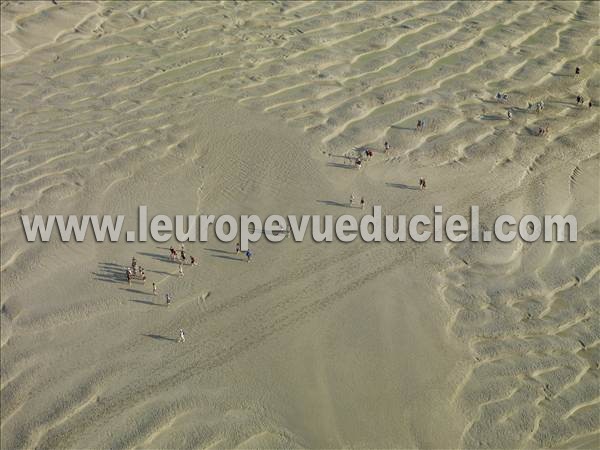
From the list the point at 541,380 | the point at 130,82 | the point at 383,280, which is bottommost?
the point at 541,380

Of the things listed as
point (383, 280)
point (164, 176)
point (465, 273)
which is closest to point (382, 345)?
point (383, 280)

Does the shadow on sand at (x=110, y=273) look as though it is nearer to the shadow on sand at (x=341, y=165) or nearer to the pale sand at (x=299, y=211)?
the pale sand at (x=299, y=211)

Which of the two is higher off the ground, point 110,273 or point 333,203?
point 333,203

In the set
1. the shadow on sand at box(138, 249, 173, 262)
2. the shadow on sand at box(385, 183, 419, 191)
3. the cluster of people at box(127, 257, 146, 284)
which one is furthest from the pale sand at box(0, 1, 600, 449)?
the cluster of people at box(127, 257, 146, 284)

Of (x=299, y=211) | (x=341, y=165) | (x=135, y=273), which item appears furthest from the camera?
(x=341, y=165)

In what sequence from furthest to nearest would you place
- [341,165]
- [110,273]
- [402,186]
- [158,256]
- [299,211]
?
[341,165], [402,186], [299,211], [158,256], [110,273]

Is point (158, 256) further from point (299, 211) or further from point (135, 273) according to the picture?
point (299, 211)

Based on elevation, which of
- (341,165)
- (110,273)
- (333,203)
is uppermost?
(341,165)

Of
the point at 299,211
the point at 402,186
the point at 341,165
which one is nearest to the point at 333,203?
the point at 299,211

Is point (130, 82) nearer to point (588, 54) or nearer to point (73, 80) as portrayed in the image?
point (73, 80)

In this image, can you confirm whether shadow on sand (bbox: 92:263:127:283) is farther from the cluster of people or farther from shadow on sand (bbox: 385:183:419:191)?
shadow on sand (bbox: 385:183:419:191)
